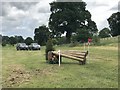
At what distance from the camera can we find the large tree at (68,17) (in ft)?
277

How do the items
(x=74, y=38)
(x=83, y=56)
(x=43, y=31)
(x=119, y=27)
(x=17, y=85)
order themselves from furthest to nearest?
(x=43, y=31), (x=119, y=27), (x=74, y=38), (x=83, y=56), (x=17, y=85)

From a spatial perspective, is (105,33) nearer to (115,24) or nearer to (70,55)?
(115,24)

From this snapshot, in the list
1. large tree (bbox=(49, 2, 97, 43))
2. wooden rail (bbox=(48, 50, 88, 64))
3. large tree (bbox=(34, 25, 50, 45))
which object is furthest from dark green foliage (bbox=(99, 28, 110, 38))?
wooden rail (bbox=(48, 50, 88, 64))

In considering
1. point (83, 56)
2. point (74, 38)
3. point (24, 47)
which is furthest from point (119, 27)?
→ point (83, 56)

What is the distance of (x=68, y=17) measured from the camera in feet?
277

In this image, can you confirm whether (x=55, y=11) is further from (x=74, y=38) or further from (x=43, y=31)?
(x=43, y=31)

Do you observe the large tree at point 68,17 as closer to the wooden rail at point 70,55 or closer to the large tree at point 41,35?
the large tree at point 41,35

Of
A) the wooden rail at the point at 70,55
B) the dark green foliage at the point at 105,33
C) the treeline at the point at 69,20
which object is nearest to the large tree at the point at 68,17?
the treeline at the point at 69,20

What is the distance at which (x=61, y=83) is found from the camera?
502 inches

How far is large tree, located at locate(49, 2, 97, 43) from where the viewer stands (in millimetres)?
84312

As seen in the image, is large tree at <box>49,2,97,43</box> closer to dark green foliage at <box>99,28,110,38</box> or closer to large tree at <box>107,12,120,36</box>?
large tree at <box>107,12,120,36</box>

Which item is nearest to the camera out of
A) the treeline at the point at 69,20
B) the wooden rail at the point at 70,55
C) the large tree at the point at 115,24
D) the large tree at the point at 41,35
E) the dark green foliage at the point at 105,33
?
the wooden rail at the point at 70,55

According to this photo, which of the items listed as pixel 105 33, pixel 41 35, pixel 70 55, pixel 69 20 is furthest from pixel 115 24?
pixel 70 55

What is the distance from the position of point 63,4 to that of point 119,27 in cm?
2988
